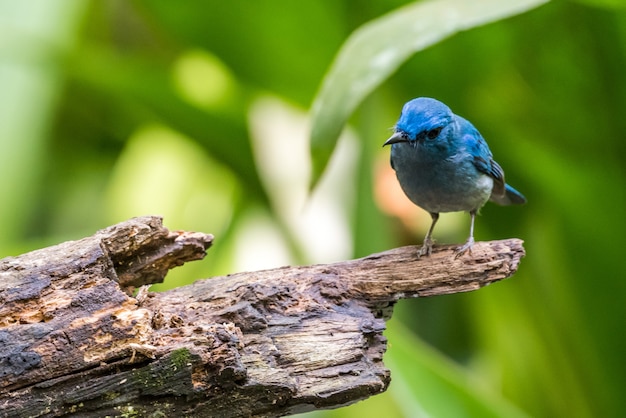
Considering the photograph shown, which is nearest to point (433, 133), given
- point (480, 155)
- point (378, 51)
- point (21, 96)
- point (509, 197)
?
point (480, 155)

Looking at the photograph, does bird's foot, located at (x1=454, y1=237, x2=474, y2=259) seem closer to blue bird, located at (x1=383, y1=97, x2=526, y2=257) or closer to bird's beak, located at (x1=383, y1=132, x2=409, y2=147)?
blue bird, located at (x1=383, y1=97, x2=526, y2=257)

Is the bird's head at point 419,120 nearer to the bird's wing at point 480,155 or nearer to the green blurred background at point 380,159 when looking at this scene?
the bird's wing at point 480,155

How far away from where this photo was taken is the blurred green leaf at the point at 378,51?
2.02 metres

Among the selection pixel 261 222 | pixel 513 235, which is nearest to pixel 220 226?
pixel 261 222

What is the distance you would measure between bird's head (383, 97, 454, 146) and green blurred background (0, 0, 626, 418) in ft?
2.16

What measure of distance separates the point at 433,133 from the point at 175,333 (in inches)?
34.9

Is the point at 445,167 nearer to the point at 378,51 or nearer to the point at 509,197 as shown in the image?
the point at 378,51

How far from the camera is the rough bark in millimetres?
1390

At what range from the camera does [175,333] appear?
4.87 ft

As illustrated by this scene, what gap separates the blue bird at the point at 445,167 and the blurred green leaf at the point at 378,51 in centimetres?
20

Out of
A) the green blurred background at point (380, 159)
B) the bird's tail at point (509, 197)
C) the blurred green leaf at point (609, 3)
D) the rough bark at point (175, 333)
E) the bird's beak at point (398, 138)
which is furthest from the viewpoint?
the green blurred background at point (380, 159)

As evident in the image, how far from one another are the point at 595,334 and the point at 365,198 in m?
1.12

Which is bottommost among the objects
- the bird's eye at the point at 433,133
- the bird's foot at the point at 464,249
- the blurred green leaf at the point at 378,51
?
the bird's foot at the point at 464,249

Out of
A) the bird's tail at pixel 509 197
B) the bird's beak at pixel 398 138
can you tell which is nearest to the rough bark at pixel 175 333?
the bird's beak at pixel 398 138
